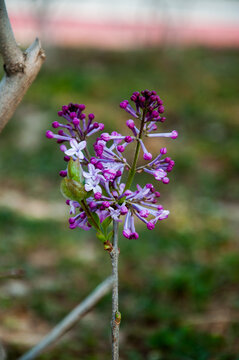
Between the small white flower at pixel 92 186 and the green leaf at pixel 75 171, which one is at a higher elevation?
the green leaf at pixel 75 171

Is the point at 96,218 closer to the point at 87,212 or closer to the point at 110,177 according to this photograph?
the point at 87,212

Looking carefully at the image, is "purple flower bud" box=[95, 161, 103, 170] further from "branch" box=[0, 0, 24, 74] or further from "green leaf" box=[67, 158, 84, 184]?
"branch" box=[0, 0, 24, 74]

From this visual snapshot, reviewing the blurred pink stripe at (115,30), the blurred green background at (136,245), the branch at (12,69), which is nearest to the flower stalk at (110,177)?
the branch at (12,69)

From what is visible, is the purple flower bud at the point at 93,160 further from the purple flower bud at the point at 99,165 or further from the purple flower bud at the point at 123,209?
the purple flower bud at the point at 123,209

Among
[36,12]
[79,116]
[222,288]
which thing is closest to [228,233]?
[222,288]

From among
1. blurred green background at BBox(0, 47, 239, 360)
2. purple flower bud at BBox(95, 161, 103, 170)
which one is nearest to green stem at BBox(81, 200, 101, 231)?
purple flower bud at BBox(95, 161, 103, 170)

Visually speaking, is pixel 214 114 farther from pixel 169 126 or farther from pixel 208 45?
pixel 208 45
